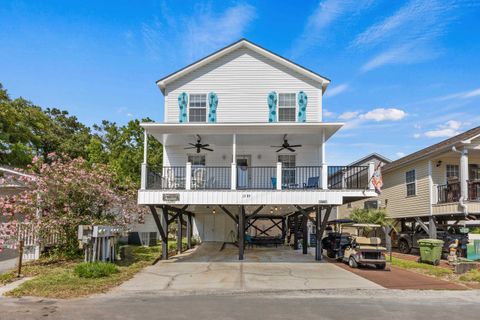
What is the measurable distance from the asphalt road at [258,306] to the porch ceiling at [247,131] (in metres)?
7.54

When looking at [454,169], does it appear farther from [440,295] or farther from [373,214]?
[440,295]

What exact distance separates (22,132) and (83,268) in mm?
18230

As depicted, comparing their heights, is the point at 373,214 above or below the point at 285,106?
below

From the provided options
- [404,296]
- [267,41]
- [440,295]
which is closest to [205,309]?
[404,296]

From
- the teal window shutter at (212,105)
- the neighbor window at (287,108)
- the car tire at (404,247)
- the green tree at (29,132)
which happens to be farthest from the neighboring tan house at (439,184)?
the green tree at (29,132)

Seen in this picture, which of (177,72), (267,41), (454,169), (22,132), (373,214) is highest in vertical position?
(267,41)

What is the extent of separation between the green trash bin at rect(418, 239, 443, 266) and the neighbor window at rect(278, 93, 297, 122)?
776 cm

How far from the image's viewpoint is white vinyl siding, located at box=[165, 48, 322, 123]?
19.5 metres

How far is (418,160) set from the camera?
73.0ft

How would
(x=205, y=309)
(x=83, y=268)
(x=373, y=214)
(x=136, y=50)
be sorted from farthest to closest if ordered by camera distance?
(x=373, y=214) → (x=136, y=50) → (x=83, y=268) → (x=205, y=309)

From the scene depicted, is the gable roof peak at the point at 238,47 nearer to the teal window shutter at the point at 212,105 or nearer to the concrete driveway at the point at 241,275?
the teal window shutter at the point at 212,105

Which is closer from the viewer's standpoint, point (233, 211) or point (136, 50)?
point (136, 50)

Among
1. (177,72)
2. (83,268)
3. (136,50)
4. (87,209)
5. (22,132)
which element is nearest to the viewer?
(83,268)

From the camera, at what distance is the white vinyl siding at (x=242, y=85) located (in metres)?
19.5
